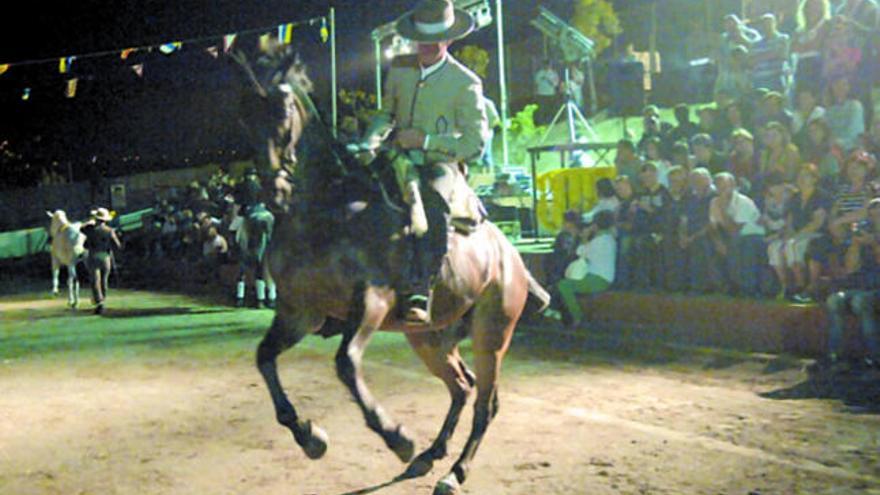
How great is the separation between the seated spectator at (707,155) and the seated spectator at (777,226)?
158cm

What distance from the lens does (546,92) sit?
2683 cm

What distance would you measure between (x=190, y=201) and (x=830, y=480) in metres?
29.8

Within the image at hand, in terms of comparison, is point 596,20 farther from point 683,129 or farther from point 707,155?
point 707,155

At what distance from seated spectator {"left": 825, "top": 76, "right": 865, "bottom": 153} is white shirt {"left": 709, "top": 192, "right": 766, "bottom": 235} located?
1.83m

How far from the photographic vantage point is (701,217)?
42.2 ft

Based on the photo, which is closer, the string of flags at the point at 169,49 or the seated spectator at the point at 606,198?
the seated spectator at the point at 606,198

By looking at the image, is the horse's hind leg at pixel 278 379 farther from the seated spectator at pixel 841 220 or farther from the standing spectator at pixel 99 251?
the standing spectator at pixel 99 251

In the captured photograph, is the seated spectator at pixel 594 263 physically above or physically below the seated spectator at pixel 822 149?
below

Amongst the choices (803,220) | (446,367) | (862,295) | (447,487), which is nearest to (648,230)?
(803,220)

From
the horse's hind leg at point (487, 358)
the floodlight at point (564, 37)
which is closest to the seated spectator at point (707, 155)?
the horse's hind leg at point (487, 358)

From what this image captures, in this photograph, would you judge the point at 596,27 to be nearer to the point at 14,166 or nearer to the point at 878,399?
the point at 878,399

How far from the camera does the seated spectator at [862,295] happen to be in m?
10.1

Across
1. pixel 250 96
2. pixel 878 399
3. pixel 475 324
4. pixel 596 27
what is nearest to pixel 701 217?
pixel 878 399

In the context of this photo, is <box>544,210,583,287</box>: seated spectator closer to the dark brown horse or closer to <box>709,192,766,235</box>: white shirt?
<box>709,192,766,235</box>: white shirt
